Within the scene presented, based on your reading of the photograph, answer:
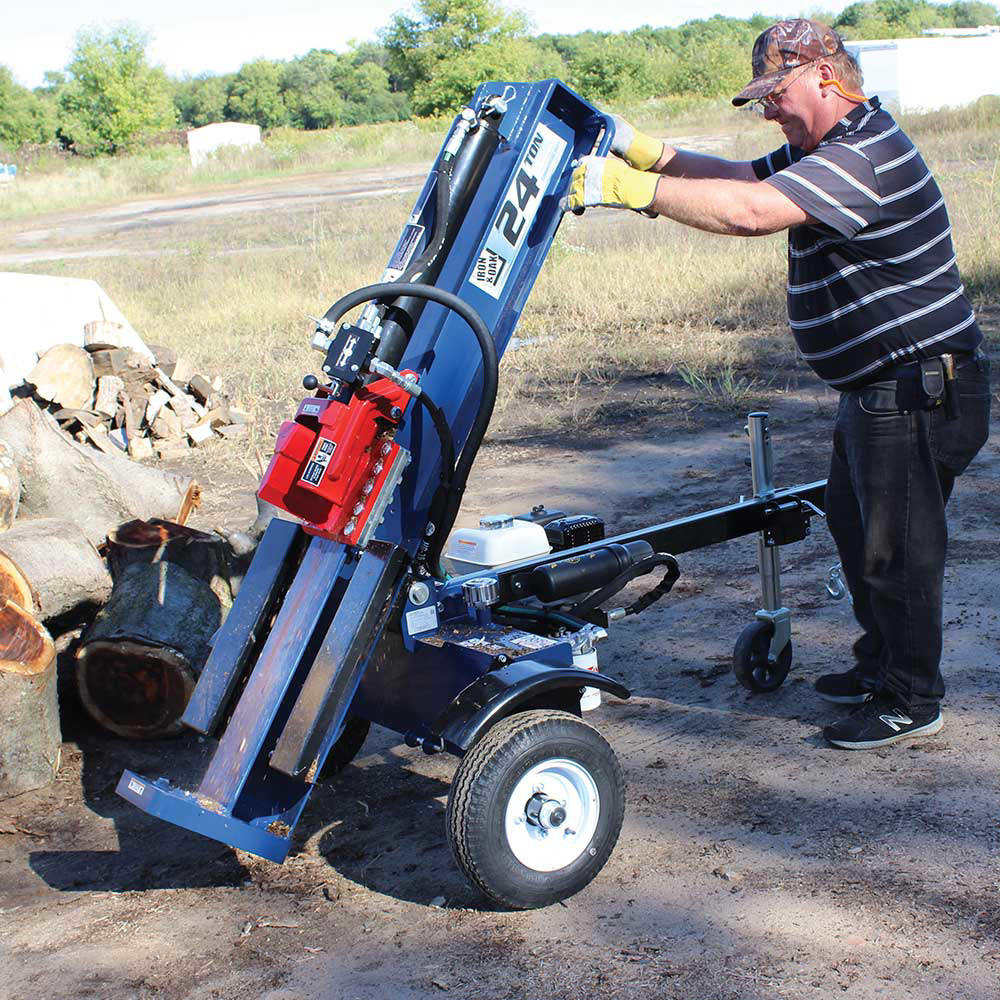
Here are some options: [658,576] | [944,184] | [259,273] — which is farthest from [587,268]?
[658,576]

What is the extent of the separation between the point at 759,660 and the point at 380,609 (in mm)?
1719

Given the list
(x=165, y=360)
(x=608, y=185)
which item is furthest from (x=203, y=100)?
(x=608, y=185)

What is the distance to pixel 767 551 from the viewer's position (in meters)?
4.27

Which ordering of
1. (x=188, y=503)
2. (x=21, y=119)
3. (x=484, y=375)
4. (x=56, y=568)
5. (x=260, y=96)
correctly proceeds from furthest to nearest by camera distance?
(x=260, y=96) → (x=21, y=119) → (x=188, y=503) → (x=56, y=568) → (x=484, y=375)

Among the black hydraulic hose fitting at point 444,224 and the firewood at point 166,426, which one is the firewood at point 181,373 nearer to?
the firewood at point 166,426

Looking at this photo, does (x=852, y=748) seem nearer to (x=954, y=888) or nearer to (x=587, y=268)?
(x=954, y=888)

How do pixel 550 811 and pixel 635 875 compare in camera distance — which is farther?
pixel 635 875

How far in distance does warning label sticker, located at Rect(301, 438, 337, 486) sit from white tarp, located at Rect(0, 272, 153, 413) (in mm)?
5328

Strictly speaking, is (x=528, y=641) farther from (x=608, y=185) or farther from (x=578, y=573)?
(x=608, y=185)

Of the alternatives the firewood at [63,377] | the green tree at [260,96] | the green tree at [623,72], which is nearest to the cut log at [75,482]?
the firewood at [63,377]

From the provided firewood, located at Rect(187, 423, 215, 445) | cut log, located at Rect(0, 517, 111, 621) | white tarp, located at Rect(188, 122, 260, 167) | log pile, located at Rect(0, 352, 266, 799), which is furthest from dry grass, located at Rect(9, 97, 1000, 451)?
white tarp, located at Rect(188, 122, 260, 167)

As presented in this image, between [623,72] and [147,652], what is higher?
[623,72]

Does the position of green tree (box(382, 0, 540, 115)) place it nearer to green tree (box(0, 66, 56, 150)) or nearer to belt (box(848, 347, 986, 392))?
green tree (box(0, 66, 56, 150))

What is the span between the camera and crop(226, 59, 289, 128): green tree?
90.1 meters
